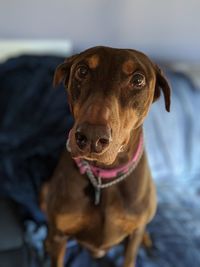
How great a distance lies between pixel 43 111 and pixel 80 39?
1.65 feet

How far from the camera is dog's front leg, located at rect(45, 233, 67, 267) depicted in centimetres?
147

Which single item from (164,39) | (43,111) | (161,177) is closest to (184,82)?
(164,39)

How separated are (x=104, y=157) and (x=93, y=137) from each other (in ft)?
0.26

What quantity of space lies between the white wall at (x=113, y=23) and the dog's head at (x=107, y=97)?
37.6 inches

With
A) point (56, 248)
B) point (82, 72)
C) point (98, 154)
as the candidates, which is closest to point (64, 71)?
point (82, 72)

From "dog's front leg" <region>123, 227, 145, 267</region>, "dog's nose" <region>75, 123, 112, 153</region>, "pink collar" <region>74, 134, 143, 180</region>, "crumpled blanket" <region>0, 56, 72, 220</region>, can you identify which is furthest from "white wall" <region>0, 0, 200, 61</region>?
"dog's nose" <region>75, 123, 112, 153</region>

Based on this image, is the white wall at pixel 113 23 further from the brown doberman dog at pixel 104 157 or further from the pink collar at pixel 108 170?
the pink collar at pixel 108 170

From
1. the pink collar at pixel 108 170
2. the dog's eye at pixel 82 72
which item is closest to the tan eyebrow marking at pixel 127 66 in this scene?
the dog's eye at pixel 82 72

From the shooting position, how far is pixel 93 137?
1008 millimetres

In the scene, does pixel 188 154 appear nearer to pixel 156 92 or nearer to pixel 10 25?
pixel 156 92

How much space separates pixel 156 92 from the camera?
1297 millimetres

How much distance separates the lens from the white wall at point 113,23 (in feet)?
6.88

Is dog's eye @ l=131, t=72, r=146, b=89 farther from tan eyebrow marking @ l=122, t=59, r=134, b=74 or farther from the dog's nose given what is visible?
the dog's nose

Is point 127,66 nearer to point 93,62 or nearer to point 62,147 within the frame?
point 93,62
